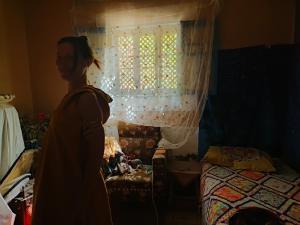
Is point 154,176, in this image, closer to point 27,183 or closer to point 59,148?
point 27,183

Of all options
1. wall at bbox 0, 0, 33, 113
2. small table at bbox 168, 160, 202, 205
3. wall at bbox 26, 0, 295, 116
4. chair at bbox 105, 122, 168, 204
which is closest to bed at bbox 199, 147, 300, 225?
small table at bbox 168, 160, 202, 205

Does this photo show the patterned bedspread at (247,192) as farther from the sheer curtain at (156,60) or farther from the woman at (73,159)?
the woman at (73,159)

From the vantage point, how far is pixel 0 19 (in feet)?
8.61

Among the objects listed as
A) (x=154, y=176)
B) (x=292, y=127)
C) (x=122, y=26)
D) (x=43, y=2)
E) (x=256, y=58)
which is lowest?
(x=154, y=176)

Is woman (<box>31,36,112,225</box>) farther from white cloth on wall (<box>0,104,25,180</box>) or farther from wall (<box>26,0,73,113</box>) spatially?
wall (<box>26,0,73,113</box>)

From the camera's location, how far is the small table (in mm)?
2475

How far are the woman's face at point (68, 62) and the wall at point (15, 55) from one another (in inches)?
77.8

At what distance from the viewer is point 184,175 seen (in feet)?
8.16

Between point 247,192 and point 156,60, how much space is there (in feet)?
5.02

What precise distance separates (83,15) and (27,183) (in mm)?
1846

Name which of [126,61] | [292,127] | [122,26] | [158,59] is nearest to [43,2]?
[122,26]

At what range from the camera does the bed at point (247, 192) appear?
156cm

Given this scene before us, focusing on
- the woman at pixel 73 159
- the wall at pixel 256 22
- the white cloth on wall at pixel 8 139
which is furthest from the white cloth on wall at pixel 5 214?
the wall at pixel 256 22

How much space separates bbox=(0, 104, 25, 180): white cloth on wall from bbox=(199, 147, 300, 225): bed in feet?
5.70
